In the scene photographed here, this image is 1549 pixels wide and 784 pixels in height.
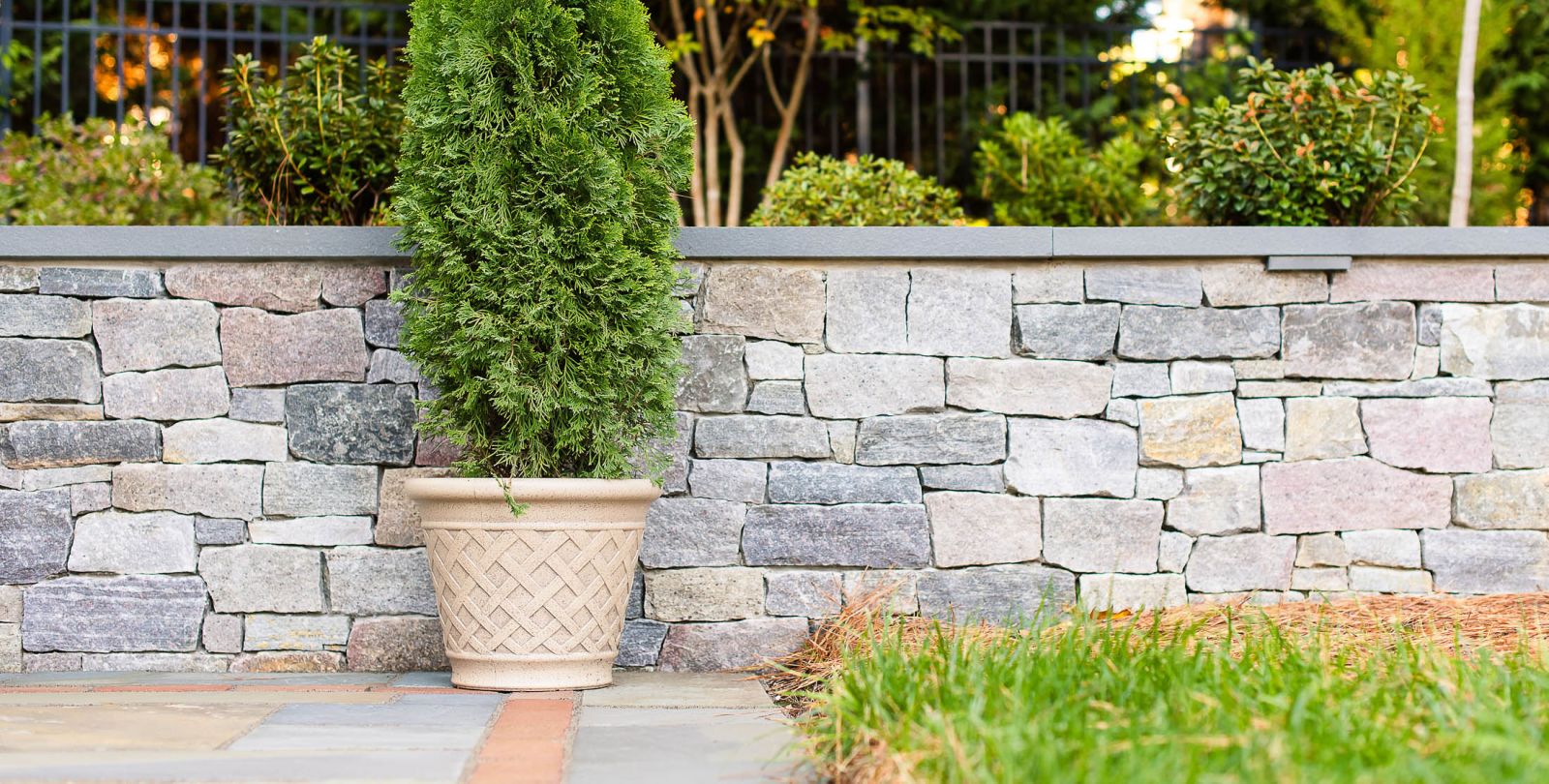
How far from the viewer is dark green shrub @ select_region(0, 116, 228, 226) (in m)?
5.21

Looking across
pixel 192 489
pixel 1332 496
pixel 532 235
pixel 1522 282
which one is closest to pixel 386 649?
pixel 192 489

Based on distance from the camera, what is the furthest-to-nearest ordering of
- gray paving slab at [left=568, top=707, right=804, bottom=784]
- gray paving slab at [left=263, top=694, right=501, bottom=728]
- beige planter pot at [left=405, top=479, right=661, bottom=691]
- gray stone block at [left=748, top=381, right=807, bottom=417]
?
gray stone block at [left=748, top=381, right=807, bottom=417], beige planter pot at [left=405, top=479, right=661, bottom=691], gray paving slab at [left=263, top=694, right=501, bottom=728], gray paving slab at [left=568, top=707, right=804, bottom=784]

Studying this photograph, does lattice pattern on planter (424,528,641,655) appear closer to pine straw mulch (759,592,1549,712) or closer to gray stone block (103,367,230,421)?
pine straw mulch (759,592,1549,712)

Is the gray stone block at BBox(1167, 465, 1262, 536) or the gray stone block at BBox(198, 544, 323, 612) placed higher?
the gray stone block at BBox(1167, 465, 1262, 536)

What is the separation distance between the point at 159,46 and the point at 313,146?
15.0 ft

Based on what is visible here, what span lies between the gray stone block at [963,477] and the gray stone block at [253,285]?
5.88 feet

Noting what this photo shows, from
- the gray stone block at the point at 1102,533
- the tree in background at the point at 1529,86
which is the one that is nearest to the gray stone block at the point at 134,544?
the gray stone block at the point at 1102,533

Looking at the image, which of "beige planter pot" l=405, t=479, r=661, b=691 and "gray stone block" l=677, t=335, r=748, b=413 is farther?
"gray stone block" l=677, t=335, r=748, b=413

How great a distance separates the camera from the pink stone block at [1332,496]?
3875mm

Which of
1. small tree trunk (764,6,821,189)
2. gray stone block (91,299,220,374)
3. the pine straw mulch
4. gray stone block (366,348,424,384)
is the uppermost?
small tree trunk (764,6,821,189)

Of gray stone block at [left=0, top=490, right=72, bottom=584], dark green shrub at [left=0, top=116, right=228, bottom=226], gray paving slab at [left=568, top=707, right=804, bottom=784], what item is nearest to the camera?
gray paving slab at [left=568, top=707, right=804, bottom=784]

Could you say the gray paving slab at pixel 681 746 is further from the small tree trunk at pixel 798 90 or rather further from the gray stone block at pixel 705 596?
the small tree trunk at pixel 798 90

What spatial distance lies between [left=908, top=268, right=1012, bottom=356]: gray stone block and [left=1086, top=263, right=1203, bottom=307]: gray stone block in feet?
0.90

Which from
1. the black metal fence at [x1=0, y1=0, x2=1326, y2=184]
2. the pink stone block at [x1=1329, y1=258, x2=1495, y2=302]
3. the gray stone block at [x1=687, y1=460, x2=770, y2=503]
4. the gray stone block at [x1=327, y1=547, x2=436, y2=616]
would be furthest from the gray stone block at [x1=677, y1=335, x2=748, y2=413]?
the black metal fence at [x1=0, y1=0, x2=1326, y2=184]
